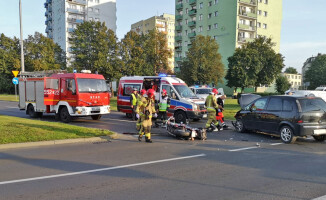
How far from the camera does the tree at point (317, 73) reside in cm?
6371

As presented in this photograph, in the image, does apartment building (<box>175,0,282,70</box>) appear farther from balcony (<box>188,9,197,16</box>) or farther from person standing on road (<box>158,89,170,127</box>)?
person standing on road (<box>158,89,170,127</box>)

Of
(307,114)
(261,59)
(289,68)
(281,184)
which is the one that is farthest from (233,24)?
(289,68)

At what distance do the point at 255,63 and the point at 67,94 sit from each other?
33.5 metres

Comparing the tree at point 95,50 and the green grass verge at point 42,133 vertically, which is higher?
the tree at point 95,50

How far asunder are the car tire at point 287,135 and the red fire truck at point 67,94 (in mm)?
8825

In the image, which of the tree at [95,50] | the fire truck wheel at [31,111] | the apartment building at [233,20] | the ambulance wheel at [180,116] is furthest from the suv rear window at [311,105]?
the apartment building at [233,20]

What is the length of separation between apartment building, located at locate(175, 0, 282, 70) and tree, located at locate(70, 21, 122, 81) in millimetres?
22441

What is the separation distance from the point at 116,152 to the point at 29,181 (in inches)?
107

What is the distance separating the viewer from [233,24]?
53.1 metres

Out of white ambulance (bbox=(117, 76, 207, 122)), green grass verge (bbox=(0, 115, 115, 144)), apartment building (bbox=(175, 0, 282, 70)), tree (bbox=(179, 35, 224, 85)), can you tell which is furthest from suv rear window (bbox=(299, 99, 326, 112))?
apartment building (bbox=(175, 0, 282, 70))

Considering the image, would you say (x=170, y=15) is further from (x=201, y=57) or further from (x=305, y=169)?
(x=305, y=169)

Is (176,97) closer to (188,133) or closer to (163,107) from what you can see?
(163,107)

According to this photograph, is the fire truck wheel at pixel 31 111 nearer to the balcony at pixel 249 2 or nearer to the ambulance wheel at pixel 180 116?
the ambulance wheel at pixel 180 116

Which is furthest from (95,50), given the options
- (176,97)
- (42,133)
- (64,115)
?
(42,133)
